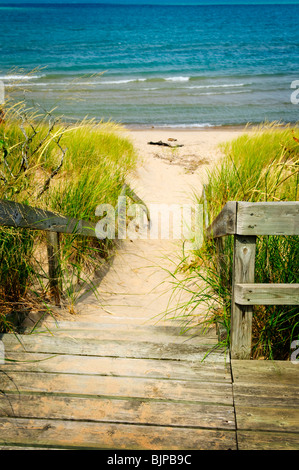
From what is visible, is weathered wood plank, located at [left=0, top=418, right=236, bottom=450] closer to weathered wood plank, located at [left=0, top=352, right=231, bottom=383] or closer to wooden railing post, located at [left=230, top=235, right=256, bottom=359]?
weathered wood plank, located at [left=0, top=352, right=231, bottom=383]

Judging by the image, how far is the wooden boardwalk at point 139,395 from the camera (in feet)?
7.16

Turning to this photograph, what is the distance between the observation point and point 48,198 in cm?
430

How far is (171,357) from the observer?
111 inches

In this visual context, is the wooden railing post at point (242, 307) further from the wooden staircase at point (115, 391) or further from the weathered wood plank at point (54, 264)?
the weathered wood plank at point (54, 264)

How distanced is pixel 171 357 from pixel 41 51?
3634 centimetres

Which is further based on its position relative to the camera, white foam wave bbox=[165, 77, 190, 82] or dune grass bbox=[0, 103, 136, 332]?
white foam wave bbox=[165, 77, 190, 82]

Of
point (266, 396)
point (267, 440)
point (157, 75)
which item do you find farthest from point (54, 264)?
point (157, 75)

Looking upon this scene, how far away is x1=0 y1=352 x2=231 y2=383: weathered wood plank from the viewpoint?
265 cm

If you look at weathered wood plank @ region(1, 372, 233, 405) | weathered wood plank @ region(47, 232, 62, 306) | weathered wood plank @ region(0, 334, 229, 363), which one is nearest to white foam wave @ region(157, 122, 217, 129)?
weathered wood plank @ region(47, 232, 62, 306)

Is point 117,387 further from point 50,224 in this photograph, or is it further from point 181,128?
point 181,128

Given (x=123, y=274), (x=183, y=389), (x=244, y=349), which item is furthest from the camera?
(x=123, y=274)

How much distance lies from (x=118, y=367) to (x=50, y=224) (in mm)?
1254

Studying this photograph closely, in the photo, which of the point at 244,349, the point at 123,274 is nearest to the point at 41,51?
the point at 123,274
